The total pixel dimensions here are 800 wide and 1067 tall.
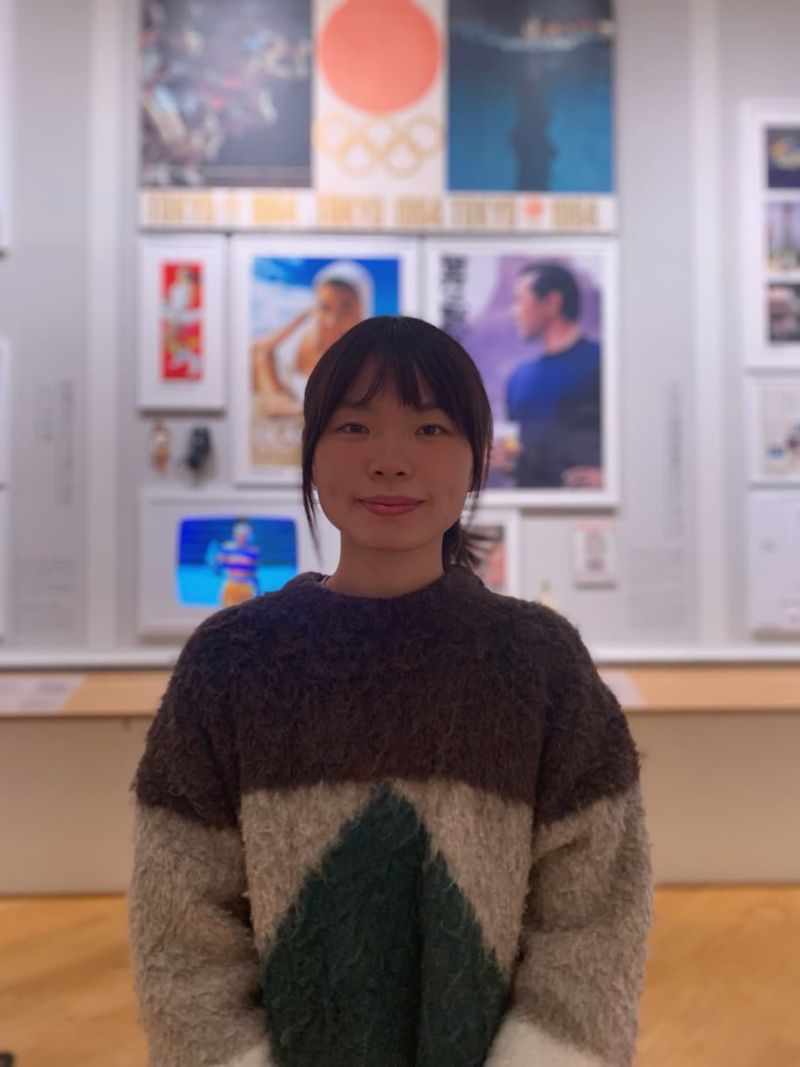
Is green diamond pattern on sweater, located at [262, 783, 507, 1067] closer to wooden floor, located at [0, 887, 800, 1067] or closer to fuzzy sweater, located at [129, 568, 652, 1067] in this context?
fuzzy sweater, located at [129, 568, 652, 1067]

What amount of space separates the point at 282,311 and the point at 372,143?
42cm

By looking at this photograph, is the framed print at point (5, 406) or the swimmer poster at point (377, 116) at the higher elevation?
the swimmer poster at point (377, 116)

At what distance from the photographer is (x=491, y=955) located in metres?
0.62

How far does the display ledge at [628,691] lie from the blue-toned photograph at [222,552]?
201mm

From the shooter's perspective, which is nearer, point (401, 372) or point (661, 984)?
point (401, 372)

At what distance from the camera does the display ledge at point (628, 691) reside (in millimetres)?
1675

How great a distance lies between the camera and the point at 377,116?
192 centimetres

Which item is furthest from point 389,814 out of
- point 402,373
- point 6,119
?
point 6,119

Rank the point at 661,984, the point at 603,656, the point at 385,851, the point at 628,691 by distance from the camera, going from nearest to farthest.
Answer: the point at 385,851 < the point at 661,984 < the point at 628,691 < the point at 603,656

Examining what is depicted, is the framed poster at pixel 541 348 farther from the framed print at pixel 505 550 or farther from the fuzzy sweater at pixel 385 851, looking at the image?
the fuzzy sweater at pixel 385 851

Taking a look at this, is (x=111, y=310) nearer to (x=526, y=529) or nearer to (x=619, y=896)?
(x=526, y=529)

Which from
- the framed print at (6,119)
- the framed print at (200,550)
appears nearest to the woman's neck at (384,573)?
the framed print at (200,550)

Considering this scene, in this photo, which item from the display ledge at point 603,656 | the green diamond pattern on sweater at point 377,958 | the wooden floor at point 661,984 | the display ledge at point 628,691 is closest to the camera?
the green diamond pattern on sweater at point 377,958

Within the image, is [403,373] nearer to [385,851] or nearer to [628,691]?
[385,851]
